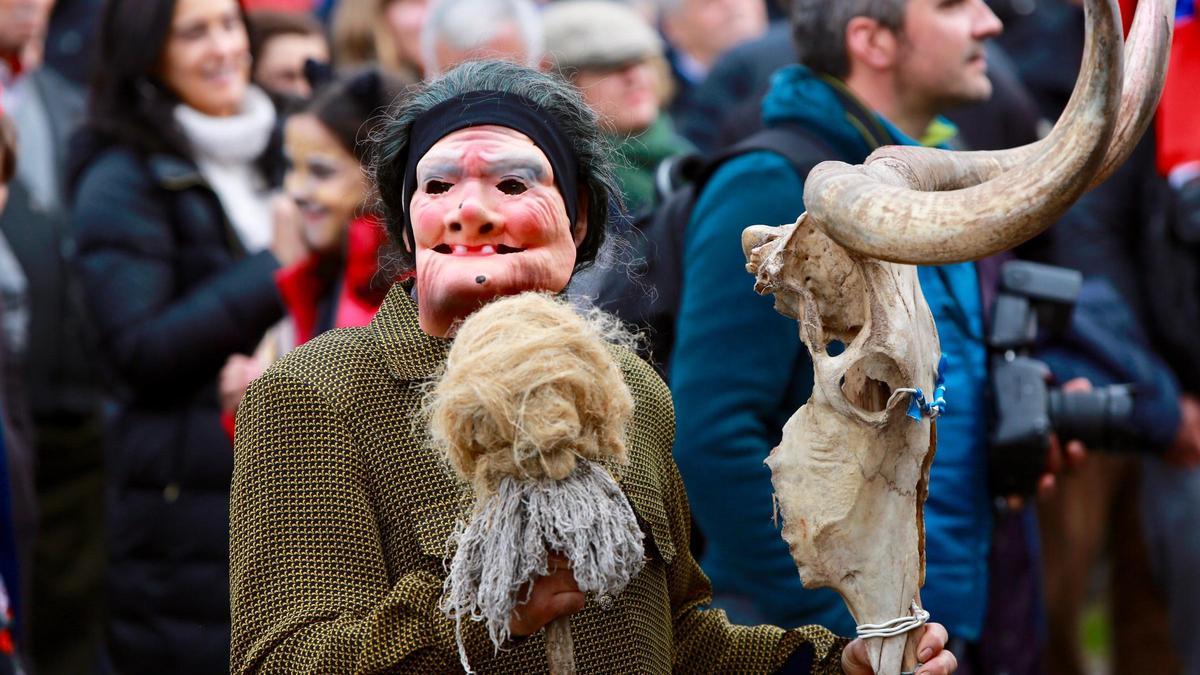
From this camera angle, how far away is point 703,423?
11.7ft

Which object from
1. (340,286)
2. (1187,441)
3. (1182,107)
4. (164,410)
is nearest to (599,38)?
(340,286)

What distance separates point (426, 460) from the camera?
2.43 meters

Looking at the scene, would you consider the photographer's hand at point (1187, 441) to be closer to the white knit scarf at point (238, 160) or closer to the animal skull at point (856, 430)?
the white knit scarf at point (238, 160)

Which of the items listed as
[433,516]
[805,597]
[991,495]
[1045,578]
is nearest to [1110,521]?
[1045,578]

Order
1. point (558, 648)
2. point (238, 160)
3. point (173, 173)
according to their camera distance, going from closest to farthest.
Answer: point (558, 648) → point (173, 173) → point (238, 160)

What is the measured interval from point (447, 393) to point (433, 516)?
0.38 meters

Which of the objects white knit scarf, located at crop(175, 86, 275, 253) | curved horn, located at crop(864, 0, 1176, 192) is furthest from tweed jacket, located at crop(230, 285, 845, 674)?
white knit scarf, located at crop(175, 86, 275, 253)

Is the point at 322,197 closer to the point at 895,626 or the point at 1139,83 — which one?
the point at 895,626

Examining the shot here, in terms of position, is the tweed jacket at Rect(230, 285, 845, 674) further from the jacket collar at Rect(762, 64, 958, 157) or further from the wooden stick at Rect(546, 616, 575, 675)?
the jacket collar at Rect(762, 64, 958, 157)

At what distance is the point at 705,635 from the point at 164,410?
2.44 metres

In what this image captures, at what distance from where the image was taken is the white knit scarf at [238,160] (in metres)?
5.09

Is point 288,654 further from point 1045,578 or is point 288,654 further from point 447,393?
point 1045,578

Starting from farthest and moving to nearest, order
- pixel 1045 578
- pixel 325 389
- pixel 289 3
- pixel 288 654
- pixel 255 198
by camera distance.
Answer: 1. pixel 289 3
2. pixel 1045 578
3. pixel 255 198
4. pixel 325 389
5. pixel 288 654

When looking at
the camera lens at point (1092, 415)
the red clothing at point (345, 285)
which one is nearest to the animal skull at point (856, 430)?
the camera lens at point (1092, 415)
